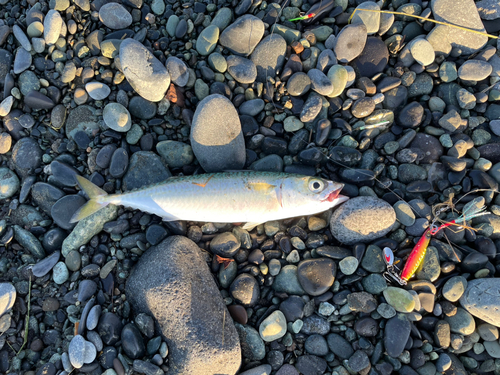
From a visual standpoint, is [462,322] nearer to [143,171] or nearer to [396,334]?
[396,334]

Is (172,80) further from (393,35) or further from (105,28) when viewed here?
(393,35)

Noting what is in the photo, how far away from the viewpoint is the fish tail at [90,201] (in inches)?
165

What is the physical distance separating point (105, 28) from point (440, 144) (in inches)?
223

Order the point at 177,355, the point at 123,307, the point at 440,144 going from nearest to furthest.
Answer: the point at 177,355 < the point at 123,307 < the point at 440,144

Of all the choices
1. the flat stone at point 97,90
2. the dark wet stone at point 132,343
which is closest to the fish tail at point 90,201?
the flat stone at point 97,90

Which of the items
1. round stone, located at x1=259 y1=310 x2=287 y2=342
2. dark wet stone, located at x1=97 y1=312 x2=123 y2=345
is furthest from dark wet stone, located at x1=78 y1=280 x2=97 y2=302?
round stone, located at x1=259 y1=310 x2=287 y2=342

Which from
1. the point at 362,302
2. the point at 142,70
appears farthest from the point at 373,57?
the point at 362,302

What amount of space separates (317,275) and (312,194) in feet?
3.64

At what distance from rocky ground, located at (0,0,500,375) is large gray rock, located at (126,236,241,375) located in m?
0.02

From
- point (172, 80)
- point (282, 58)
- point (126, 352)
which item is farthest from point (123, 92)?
point (126, 352)

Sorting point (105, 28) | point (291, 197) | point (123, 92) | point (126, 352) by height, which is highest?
point (105, 28)

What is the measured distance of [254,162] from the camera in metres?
4.65

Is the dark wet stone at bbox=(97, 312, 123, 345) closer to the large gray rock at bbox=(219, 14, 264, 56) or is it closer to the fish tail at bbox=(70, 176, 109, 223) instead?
the fish tail at bbox=(70, 176, 109, 223)

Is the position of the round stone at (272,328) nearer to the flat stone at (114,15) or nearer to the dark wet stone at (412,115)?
the dark wet stone at (412,115)
